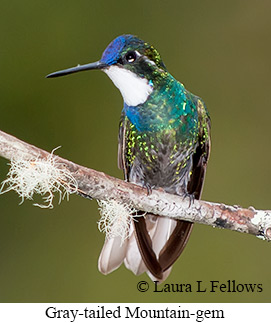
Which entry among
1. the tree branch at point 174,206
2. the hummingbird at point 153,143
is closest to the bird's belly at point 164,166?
the hummingbird at point 153,143

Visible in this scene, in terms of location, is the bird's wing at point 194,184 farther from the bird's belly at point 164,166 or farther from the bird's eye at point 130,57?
the bird's eye at point 130,57

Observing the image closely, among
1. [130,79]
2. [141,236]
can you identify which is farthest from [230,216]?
[130,79]

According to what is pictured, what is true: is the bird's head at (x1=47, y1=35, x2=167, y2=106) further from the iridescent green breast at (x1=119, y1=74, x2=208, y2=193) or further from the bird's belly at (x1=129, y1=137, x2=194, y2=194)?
the bird's belly at (x1=129, y1=137, x2=194, y2=194)

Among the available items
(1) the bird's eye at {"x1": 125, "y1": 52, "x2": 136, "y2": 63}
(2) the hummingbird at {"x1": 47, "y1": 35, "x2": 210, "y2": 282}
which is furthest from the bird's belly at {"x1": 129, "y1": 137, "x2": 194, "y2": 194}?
(1) the bird's eye at {"x1": 125, "y1": 52, "x2": 136, "y2": 63}

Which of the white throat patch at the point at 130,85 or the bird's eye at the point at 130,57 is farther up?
the bird's eye at the point at 130,57

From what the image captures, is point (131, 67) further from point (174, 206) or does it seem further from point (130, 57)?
point (174, 206)
